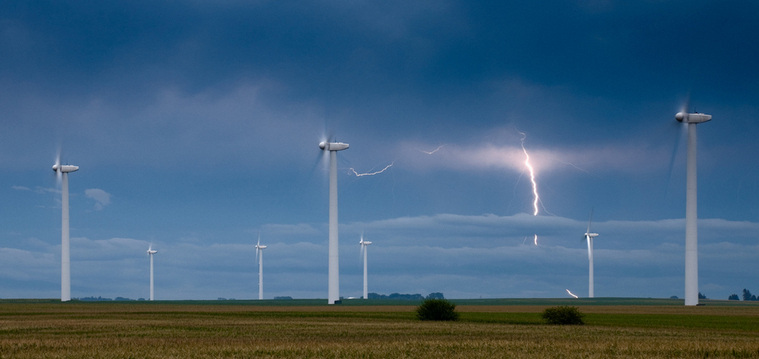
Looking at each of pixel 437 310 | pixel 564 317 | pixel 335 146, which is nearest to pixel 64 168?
pixel 335 146

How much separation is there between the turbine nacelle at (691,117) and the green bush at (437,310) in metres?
74.0

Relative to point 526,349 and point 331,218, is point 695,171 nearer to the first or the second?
point 331,218

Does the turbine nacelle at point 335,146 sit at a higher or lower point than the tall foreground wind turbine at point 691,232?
higher

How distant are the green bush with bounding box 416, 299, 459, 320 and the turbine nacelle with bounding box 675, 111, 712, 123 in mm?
73977

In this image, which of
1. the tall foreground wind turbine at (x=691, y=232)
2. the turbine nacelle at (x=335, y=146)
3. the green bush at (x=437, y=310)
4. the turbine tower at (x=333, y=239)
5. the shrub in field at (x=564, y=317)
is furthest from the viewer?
the turbine nacelle at (x=335, y=146)

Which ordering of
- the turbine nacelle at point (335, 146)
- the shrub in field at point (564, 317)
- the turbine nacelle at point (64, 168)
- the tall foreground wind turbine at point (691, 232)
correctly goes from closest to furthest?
1. the shrub in field at point (564, 317)
2. the tall foreground wind turbine at point (691, 232)
3. the turbine nacelle at point (335, 146)
4. the turbine nacelle at point (64, 168)

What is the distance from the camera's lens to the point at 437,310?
7450cm

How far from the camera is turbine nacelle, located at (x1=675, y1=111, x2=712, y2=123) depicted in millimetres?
132250

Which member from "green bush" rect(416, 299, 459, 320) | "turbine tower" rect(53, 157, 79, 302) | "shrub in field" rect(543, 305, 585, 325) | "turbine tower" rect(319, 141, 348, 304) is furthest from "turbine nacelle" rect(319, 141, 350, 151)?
"shrub in field" rect(543, 305, 585, 325)

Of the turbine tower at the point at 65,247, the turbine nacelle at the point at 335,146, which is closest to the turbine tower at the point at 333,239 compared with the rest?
the turbine nacelle at the point at 335,146

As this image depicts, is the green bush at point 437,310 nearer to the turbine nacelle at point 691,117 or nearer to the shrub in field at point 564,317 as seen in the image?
the shrub in field at point 564,317

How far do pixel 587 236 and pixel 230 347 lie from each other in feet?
510

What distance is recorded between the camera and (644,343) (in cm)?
4153

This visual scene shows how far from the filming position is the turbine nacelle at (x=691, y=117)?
434ft
